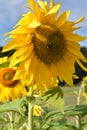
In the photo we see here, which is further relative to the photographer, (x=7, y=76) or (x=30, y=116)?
(x=7, y=76)

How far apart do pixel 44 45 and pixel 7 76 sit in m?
0.70

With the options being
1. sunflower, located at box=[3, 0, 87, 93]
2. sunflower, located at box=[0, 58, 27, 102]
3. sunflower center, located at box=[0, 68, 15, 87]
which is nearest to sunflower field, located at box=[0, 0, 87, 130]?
sunflower, located at box=[3, 0, 87, 93]

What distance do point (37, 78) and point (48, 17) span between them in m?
0.37

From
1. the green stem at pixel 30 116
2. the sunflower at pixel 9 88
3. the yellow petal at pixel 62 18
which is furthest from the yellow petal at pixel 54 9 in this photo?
the sunflower at pixel 9 88

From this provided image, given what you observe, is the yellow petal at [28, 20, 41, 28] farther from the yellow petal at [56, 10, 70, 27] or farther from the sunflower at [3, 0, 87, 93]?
the yellow petal at [56, 10, 70, 27]

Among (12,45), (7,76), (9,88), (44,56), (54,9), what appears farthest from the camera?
(9,88)

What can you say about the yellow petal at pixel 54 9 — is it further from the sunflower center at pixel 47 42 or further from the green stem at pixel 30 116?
the green stem at pixel 30 116

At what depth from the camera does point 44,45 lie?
8.59ft

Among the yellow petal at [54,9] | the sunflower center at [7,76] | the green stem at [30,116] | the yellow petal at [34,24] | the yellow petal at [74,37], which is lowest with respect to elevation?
the green stem at [30,116]

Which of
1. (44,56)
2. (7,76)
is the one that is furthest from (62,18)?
(7,76)

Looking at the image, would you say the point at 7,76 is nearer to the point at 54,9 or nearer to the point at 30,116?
the point at 30,116

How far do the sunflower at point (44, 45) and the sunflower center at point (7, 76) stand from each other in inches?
17.4

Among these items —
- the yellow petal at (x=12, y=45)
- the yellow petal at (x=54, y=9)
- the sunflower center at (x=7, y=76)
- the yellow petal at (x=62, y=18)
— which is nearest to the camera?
the yellow petal at (x=12, y=45)

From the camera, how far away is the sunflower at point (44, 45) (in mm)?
2418
